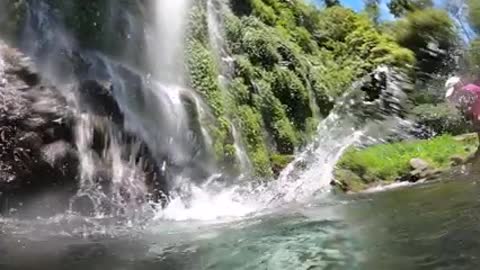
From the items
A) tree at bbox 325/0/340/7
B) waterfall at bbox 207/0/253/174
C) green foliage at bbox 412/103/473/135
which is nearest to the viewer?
waterfall at bbox 207/0/253/174

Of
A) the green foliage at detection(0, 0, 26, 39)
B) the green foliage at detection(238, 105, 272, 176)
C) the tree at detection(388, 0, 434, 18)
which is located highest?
the tree at detection(388, 0, 434, 18)

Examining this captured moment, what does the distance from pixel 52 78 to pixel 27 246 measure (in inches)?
147

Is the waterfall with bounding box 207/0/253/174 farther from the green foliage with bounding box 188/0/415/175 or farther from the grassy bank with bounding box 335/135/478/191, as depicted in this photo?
the grassy bank with bounding box 335/135/478/191

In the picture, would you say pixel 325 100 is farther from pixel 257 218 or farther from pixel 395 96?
pixel 257 218

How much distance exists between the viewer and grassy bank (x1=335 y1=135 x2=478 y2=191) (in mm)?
13930

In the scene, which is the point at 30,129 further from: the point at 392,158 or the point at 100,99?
the point at 392,158

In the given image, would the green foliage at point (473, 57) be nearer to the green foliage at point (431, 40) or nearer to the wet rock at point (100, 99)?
the green foliage at point (431, 40)

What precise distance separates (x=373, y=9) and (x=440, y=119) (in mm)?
14491

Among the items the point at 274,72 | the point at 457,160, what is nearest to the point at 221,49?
the point at 274,72

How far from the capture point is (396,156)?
15.7 meters

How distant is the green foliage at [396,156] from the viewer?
14.4 meters

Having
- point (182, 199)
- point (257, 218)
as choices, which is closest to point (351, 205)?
point (257, 218)

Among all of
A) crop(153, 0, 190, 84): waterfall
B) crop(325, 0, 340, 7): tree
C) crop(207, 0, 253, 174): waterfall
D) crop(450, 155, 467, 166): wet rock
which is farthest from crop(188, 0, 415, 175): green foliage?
crop(325, 0, 340, 7): tree

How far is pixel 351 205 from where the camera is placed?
913cm
